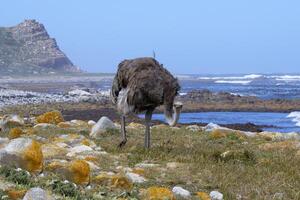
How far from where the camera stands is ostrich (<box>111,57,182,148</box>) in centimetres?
1266

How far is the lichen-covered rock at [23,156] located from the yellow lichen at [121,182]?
1027 mm

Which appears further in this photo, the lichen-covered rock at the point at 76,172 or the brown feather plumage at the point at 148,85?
the brown feather plumage at the point at 148,85

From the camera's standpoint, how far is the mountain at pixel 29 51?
150250 millimetres

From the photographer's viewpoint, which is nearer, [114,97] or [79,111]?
[114,97]

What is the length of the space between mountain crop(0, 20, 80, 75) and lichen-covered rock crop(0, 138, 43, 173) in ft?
452

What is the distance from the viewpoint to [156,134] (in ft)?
55.8

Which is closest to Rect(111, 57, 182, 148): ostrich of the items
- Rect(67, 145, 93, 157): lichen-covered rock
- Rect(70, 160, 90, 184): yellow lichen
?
Rect(67, 145, 93, 157): lichen-covered rock

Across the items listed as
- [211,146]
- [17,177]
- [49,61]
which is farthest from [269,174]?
[49,61]

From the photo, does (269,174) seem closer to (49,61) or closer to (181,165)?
(181,165)

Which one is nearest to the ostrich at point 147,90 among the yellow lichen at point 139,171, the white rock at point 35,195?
the yellow lichen at point 139,171

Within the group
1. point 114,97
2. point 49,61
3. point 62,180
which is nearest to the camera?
point 62,180

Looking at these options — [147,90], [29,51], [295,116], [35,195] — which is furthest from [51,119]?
[29,51]

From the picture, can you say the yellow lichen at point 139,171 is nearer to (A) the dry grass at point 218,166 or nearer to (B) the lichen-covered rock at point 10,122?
(A) the dry grass at point 218,166

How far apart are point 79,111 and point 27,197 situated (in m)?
37.7
